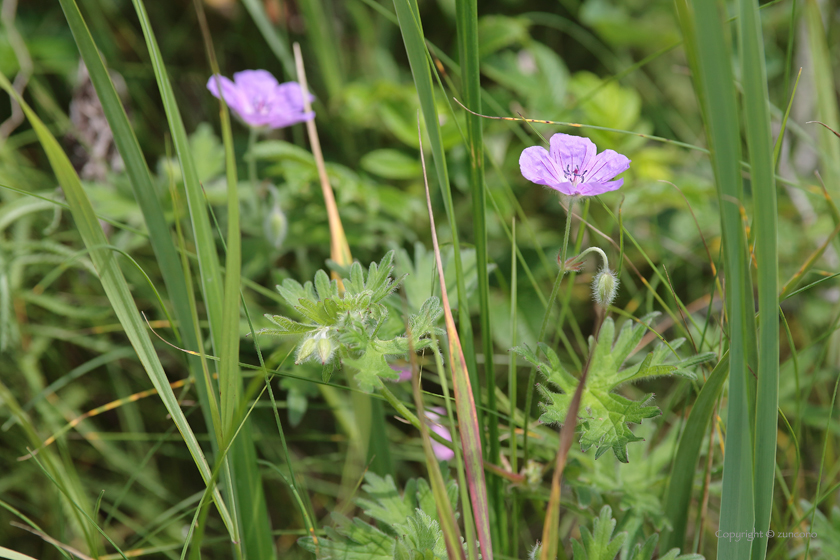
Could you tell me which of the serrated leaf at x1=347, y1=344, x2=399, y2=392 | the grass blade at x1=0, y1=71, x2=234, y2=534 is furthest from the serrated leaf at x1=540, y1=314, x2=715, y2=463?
the grass blade at x1=0, y1=71, x2=234, y2=534

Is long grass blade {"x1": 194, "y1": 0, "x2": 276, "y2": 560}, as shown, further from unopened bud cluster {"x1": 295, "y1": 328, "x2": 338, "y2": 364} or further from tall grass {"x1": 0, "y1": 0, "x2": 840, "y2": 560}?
unopened bud cluster {"x1": 295, "y1": 328, "x2": 338, "y2": 364}

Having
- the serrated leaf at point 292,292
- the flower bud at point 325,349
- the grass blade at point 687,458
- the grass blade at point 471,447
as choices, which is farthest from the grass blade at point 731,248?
the serrated leaf at point 292,292

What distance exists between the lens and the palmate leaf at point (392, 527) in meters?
0.99

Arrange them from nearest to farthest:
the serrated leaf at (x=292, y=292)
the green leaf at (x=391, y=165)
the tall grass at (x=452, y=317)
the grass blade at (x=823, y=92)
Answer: the tall grass at (x=452, y=317), the serrated leaf at (x=292, y=292), the grass blade at (x=823, y=92), the green leaf at (x=391, y=165)

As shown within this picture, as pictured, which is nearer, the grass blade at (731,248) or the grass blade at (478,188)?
the grass blade at (731,248)

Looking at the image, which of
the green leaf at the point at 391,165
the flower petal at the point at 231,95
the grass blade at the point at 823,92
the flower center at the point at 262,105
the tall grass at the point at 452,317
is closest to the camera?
the tall grass at the point at 452,317

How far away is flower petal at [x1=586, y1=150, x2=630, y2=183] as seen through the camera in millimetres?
985

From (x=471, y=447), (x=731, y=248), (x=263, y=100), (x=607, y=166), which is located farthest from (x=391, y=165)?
(x=731, y=248)

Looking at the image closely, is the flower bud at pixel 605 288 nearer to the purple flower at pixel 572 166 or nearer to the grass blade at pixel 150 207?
the purple flower at pixel 572 166

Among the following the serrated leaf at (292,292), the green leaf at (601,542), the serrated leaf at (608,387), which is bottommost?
the green leaf at (601,542)

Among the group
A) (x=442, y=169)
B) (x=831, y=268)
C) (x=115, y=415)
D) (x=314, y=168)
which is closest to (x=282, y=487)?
(x=115, y=415)

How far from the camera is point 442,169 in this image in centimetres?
101

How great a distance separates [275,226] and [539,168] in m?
0.89

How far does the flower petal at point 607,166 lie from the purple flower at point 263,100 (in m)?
0.84
